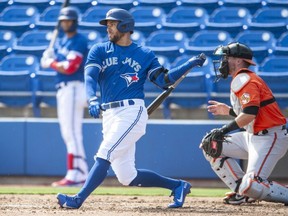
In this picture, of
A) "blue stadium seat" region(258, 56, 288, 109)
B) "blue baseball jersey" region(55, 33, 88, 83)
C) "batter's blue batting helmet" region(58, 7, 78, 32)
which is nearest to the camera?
"blue baseball jersey" region(55, 33, 88, 83)

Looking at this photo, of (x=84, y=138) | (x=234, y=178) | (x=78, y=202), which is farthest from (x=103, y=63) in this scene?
(x=84, y=138)

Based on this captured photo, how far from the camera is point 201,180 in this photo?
9.11 metres

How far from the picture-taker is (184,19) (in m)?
11.1

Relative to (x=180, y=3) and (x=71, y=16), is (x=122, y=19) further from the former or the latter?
(x=180, y=3)

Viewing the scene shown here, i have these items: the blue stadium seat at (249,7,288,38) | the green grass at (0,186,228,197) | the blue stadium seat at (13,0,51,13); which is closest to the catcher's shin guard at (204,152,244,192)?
the green grass at (0,186,228,197)

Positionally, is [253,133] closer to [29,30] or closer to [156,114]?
[156,114]

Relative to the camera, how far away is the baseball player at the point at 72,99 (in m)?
8.78

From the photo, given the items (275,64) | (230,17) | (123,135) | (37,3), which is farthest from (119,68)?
(37,3)

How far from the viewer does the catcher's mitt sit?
20.5ft

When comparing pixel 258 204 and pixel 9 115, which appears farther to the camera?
pixel 9 115

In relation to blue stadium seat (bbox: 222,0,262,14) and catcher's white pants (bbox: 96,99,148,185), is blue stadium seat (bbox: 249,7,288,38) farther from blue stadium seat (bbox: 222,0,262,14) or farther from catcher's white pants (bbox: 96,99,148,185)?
catcher's white pants (bbox: 96,99,148,185)

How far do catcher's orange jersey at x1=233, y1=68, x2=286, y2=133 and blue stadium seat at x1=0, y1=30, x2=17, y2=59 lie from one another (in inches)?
204

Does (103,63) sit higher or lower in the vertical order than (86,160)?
higher

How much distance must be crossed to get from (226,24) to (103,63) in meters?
5.00
